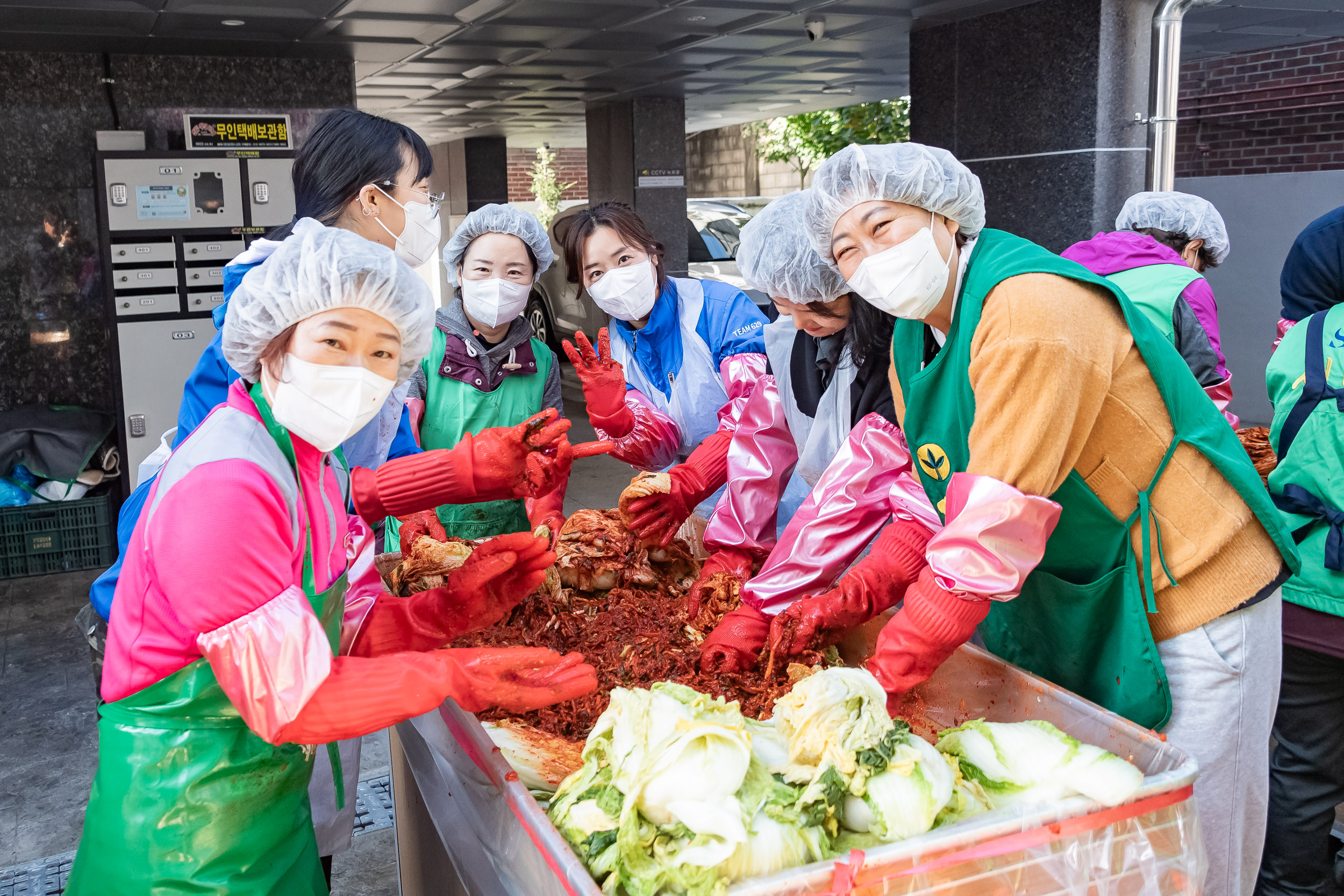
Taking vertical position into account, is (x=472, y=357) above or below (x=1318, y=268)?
below

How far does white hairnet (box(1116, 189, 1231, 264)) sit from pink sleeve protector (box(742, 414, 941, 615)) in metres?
3.13

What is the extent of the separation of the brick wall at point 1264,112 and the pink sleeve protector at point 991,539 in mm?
10776

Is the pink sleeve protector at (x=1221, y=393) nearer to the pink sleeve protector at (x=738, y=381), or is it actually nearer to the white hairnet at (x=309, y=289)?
the pink sleeve protector at (x=738, y=381)

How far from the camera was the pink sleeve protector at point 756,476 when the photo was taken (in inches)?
109

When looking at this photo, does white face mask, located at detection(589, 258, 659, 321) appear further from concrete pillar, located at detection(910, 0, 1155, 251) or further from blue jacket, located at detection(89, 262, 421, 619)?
concrete pillar, located at detection(910, 0, 1155, 251)

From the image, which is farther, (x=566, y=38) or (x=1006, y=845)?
(x=566, y=38)

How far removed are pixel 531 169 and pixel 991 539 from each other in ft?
69.2

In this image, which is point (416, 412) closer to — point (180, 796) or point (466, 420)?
point (466, 420)

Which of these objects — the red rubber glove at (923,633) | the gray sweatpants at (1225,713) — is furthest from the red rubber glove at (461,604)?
the gray sweatpants at (1225,713)

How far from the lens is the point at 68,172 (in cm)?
667

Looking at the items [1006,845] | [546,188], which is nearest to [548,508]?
[1006,845]

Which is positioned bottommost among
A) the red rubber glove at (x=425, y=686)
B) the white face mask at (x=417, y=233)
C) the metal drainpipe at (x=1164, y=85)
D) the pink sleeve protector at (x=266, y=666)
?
the red rubber glove at (x=425, y=686)

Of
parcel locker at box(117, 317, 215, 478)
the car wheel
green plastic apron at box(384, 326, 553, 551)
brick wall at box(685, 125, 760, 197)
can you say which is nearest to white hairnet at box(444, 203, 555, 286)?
green plastic apron at box(384, 326, 553, 551)

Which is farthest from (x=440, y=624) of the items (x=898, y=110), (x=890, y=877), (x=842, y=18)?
(x=898, y=110)
